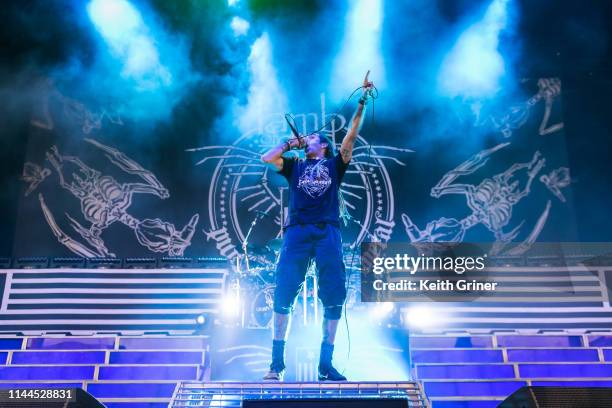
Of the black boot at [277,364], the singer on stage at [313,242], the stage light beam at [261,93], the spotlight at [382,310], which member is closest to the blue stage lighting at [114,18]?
the stage light beam at [261,93]

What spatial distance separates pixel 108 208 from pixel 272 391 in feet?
14.6

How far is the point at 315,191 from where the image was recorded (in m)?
3.91

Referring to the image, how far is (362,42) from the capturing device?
7496 mm

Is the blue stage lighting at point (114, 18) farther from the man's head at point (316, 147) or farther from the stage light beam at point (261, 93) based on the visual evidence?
the man's head at point (316, 147)

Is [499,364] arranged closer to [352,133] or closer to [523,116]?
[352,133]

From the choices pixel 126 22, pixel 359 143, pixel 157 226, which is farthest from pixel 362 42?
pixel 157 226

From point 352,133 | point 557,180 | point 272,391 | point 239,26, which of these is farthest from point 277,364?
point 239,26

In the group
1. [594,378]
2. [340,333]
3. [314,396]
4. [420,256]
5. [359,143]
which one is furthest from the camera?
[359,143]

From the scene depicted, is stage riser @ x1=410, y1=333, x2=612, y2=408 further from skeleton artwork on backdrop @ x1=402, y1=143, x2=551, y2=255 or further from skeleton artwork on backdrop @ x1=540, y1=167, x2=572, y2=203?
skeleton artwork on backdrop @ x1=540, y1=167, x2=572, y2=203

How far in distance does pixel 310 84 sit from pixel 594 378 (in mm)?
4701

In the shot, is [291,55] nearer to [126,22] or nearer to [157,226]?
[126,22]

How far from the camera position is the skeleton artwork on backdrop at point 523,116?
7035 mm
